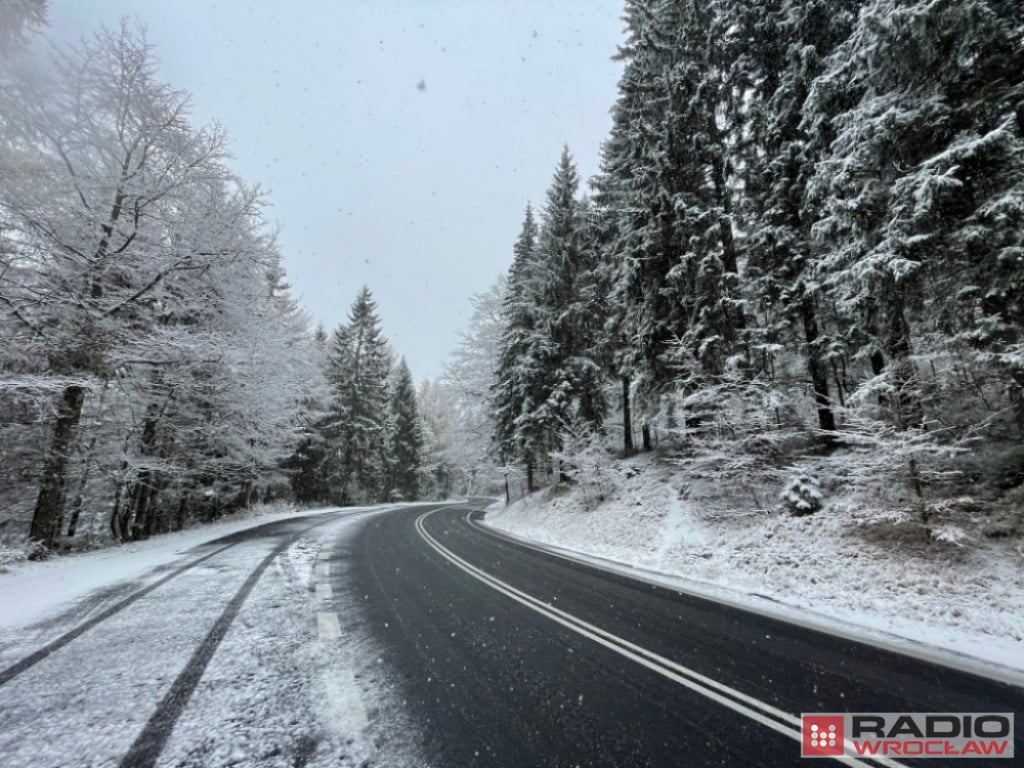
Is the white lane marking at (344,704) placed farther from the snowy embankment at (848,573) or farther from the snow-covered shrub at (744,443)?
the snow-covered shrub at (744,443)

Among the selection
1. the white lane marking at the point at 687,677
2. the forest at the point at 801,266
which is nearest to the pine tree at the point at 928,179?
the forest at the point at 801,266

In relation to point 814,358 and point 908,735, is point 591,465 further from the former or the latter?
point 908,735

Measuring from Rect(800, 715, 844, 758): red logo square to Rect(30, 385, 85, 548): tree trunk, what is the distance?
1413 cm

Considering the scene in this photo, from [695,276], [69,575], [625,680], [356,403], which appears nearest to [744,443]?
[695,276]

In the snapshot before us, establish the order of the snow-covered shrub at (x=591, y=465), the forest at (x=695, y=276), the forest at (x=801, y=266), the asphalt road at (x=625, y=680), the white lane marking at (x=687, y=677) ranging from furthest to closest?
the snow-covered shrub at (x=591, y=465), the forest at (x=695, y=276), the forest at (x=801, y=266), the white lane marking at (x=687, y=677), the asphalt road at (x=625, y=680)

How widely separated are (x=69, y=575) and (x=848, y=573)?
13920mm

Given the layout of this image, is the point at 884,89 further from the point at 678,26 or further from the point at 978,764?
the point at 978,764

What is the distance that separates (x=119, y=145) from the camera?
34.8 ft

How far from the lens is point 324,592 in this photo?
6.91 meters

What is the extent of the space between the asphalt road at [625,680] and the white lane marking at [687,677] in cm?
2

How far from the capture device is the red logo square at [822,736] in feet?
10.3

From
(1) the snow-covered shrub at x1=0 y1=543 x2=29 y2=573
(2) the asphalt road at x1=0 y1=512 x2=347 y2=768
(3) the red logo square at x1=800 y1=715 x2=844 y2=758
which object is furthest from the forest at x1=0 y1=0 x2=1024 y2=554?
(2) the asphalt road at x1=0 y1=512 x2=347 y2=768

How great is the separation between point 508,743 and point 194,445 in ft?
59.0

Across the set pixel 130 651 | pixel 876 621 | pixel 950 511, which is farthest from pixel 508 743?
pixel 950 511
